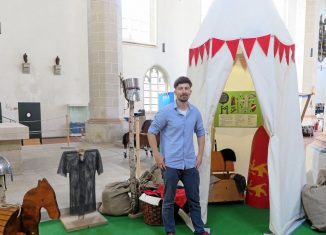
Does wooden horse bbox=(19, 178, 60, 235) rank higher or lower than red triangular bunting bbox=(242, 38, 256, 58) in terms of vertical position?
lower

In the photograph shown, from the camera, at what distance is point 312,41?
14367mm

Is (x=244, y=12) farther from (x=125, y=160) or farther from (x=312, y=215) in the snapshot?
(x=125, y=160)

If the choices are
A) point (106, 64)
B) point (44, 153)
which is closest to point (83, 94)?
point (106, 64)

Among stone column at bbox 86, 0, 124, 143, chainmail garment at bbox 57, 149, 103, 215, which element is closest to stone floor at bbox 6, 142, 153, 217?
chainmail garment at bbox 57, 149, 103, 215

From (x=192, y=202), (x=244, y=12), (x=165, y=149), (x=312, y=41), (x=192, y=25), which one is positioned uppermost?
(x=192, y=25)

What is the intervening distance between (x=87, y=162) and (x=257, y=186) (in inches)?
92.0

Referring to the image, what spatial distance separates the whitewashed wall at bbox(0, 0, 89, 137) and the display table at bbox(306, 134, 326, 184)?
1047 cm

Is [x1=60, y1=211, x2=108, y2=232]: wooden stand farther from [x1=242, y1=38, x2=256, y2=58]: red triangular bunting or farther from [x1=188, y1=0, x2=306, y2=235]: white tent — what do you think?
[x1=242, y1=38, x2=256, y2=58]: red triangular bunting

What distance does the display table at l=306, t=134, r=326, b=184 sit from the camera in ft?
14.6

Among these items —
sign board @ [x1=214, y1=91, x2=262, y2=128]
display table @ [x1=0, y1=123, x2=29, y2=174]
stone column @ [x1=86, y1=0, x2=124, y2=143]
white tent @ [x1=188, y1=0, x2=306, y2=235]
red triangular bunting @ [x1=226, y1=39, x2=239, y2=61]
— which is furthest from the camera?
stone column @ [x1=86, y1=0, x2=124, y2=143]

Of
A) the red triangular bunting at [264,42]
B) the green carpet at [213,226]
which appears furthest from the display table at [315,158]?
the red triangular bunting at [264,42]

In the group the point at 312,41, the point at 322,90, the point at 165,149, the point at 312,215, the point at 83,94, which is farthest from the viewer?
the point at 322,90

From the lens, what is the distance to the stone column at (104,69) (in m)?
10.1

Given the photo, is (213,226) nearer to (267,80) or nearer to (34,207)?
(267,80)
